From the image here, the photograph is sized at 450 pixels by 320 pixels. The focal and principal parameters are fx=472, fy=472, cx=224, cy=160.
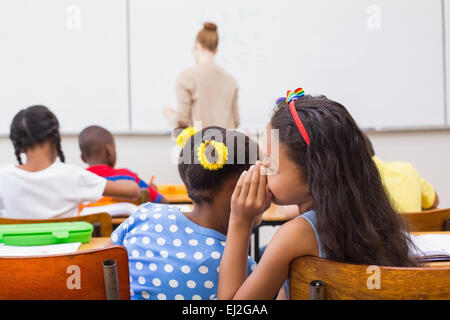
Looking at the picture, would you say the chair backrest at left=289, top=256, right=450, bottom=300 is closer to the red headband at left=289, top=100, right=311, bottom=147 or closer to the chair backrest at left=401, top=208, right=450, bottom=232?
the red headband at left=289, top=100, right=311, bottom=147

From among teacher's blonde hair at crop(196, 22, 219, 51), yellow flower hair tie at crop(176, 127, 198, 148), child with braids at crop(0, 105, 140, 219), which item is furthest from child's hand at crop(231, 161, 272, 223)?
teacher's blonde hair at crop(196, 22, 219, 51)

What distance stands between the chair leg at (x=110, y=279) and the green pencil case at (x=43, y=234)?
513 millimetres

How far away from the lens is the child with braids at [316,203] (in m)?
0.91

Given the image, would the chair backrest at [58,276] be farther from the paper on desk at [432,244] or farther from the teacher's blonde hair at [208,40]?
the teacher's blonde hair at [208,40]

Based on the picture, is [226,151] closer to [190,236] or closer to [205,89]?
[190,236]

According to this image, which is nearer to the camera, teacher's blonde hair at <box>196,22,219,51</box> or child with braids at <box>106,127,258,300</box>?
child with braids at <box>106,127,258,300</box>

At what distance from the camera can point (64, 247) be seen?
136cm

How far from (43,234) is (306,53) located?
10.8 feet

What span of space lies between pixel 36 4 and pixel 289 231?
390 cm

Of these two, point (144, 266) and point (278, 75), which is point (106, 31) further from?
point (144, 266)

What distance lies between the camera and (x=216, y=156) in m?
1.20

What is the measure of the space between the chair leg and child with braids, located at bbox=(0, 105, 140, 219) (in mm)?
1043

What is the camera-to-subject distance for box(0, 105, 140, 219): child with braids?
1.91 metres

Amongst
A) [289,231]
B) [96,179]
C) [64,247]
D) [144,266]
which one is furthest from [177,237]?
[96,179]
